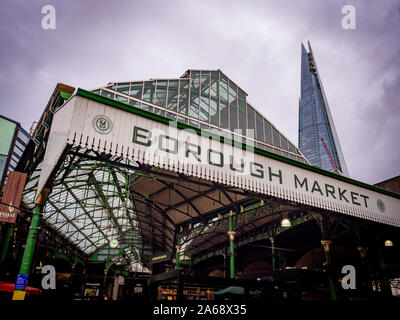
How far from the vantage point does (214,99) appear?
18781 mm

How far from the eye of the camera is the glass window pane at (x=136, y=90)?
53.7 feet

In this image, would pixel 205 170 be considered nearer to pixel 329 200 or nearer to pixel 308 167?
pixel 308 167

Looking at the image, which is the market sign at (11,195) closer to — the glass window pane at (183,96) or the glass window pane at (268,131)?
the glass window pane at (183,96)

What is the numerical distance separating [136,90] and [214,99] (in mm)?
5186

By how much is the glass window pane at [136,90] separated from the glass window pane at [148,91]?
9.5 inches

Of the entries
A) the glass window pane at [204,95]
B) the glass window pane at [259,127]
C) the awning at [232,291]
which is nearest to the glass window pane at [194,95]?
the glass window pane at [204,95]

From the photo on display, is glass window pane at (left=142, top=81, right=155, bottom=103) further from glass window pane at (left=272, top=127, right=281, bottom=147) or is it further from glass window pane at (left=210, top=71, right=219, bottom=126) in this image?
glass window pane at (left=272, top=127, right=281, bottom=147)

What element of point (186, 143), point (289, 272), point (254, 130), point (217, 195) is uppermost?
point (254, 130)

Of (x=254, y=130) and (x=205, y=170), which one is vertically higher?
(x=254, y=130)

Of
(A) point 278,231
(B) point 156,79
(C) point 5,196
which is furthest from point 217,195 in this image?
(C) point 5,196

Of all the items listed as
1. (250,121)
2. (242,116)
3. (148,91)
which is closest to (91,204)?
(148,91)

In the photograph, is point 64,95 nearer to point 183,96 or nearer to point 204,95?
point 183,96
